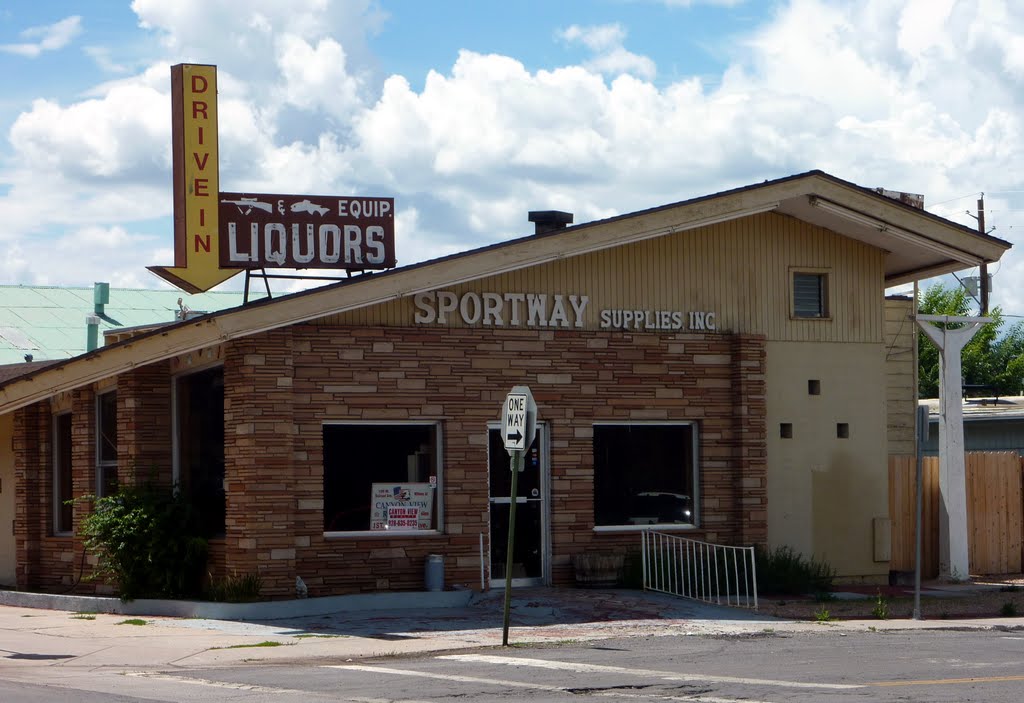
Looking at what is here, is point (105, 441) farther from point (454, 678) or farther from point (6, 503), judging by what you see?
point (454, 678)

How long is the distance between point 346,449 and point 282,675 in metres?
6.14

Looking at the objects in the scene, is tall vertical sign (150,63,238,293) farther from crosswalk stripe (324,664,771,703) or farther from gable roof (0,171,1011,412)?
crosswalk stripe (324,664,771,703)

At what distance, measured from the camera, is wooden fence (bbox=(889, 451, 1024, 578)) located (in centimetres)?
2348

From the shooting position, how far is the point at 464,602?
61.2 feet

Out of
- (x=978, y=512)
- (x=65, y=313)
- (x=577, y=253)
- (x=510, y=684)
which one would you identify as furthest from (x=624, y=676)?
(x=65, y=313)

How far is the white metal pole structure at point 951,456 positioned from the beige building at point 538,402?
3.66ft

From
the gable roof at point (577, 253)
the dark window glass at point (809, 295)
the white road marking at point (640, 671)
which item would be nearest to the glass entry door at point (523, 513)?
the gable roof at point (577, 253)

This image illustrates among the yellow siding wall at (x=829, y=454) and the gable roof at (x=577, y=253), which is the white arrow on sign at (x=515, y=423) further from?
the yellow siding wall at (x=829, y=454)

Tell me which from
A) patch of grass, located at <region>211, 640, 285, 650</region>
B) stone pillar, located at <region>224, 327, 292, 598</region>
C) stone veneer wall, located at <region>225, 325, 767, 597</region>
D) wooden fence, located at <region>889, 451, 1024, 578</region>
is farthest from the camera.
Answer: wooden fence, located at <region>889, 451, 1024, 578</region>

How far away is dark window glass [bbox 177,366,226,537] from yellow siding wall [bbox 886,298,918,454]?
483 inches

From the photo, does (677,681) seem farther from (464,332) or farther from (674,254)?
(674,254)

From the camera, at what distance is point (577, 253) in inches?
770

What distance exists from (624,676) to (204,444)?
8.98 meters

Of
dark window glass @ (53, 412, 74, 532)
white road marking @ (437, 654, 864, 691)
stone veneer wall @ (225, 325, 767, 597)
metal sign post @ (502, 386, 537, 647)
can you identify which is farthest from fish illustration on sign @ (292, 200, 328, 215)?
white road marking @ (437, 654, 864, 691)
